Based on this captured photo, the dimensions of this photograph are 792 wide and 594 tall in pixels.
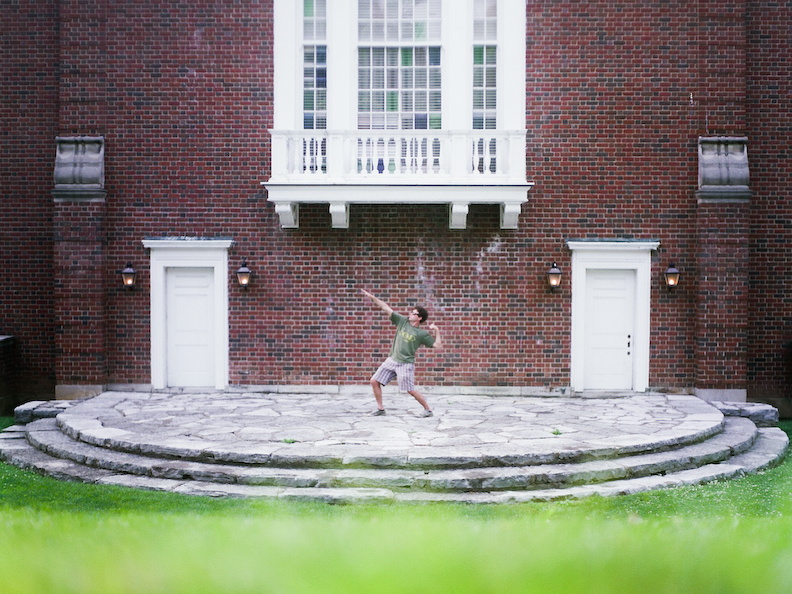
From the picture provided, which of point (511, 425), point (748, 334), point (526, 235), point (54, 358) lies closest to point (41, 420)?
point (54, 358)

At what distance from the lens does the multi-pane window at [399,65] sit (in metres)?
13.1

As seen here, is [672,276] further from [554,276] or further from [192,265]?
[192,265]

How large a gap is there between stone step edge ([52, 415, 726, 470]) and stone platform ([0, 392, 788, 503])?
15 mm

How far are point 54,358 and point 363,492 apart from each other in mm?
8248

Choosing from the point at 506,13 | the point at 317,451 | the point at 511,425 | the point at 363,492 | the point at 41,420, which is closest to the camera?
the point at 363,492

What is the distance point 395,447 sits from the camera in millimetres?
8859

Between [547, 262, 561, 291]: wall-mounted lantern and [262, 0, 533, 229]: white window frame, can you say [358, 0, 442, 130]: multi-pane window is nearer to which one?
[262, 0, 533, 229]: white window frame

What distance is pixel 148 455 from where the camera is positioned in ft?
29.6

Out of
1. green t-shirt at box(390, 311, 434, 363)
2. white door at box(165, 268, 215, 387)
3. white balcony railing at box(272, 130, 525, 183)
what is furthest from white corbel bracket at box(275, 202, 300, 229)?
green t-shirt at box(390, 311, 434, 363)

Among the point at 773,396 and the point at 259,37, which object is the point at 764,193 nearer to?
the point at 773,396

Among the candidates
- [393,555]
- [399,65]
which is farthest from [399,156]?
[393,555]

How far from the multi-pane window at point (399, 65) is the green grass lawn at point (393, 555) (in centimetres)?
1151

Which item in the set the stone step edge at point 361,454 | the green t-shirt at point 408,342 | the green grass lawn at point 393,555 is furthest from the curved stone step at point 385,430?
the green grass lawn at point 393,555

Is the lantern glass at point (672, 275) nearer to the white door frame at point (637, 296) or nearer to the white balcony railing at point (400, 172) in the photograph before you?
the white door frame at point (637, 296)
